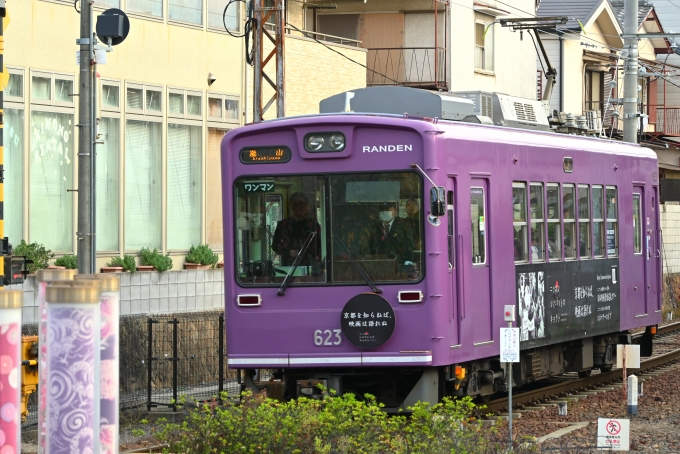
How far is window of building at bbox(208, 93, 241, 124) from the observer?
2161 centimetres

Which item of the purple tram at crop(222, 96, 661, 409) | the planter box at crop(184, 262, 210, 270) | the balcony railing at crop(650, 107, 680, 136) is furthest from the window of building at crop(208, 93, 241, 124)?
the balcony railing at crop(650, 107, 680, 136)

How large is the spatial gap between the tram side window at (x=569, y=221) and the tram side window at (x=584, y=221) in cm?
21

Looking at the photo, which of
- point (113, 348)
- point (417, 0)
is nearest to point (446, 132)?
point (113, 348)

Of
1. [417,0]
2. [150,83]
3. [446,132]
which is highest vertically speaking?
[417,0]

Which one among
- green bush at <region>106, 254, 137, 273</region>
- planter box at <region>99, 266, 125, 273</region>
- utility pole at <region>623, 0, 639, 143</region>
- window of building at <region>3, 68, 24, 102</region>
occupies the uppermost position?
utility pole at <region>623, 0, 639, 143</region>

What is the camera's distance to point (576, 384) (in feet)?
56.0

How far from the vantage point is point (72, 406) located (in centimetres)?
692

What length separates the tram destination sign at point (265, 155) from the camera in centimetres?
1276

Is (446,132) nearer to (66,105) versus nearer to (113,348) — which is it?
(113,348)

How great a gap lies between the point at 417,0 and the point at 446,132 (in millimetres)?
18807

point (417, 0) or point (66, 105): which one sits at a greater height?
point (417, 0)

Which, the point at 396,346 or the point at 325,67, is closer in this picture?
the point at 396,346

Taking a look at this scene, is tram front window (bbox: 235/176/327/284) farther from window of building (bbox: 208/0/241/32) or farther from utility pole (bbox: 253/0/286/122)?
window of building (bbox: 208/0/241/32)

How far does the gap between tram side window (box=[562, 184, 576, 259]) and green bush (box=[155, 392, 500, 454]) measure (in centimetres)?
602
